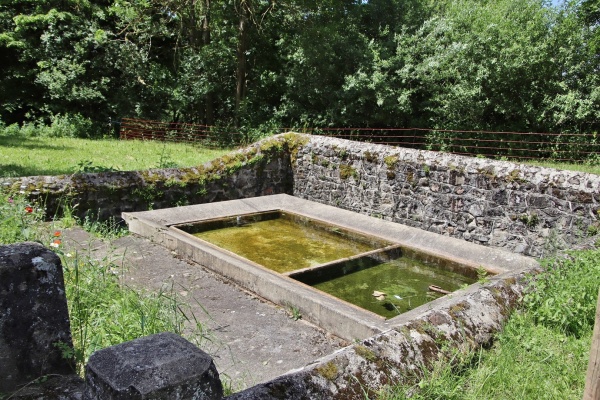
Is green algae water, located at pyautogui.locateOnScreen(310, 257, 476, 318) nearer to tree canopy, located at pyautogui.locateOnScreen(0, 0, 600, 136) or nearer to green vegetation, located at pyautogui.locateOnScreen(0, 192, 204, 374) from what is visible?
green vegetation, located at pyautogui.locateOnScreen(0, 192, 204, 374)

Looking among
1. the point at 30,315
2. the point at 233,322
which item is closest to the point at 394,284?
the point at 233,322

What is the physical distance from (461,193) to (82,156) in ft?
27.0

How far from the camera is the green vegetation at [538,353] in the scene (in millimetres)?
2782

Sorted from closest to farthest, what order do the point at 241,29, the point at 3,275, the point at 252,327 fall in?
the point at 3,275 → the point at 252,327 → the point at 241,29

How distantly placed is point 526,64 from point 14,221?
13128 mm

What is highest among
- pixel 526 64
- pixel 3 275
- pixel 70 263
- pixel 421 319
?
pixel 526 64

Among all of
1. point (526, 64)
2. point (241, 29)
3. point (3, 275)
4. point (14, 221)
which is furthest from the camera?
point (241, 29)

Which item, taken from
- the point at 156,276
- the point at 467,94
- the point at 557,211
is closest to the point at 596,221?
the point at 557,211

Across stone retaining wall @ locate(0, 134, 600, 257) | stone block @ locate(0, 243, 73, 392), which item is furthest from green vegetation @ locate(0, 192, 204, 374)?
stone retaining wall @ locate(0, 134, 600, 257)

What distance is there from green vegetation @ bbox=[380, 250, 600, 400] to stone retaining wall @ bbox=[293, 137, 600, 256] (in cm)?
209

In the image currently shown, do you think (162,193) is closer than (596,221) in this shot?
No

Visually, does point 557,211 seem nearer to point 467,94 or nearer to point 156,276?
point 156,276

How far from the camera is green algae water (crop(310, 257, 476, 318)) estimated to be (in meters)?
5.62

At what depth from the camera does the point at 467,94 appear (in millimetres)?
14461
